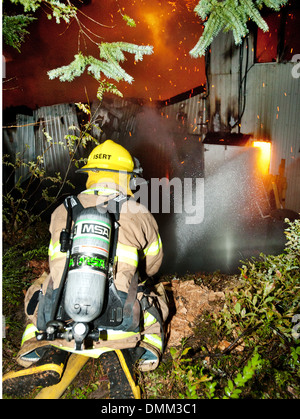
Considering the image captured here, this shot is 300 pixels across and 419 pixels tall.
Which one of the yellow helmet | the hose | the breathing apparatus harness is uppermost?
the yellow helmet

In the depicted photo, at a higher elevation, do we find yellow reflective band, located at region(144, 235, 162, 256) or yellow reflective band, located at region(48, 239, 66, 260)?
yellow reflective band, located at region(48, 239, 66, 260)

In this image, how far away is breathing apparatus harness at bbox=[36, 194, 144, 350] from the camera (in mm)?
2051

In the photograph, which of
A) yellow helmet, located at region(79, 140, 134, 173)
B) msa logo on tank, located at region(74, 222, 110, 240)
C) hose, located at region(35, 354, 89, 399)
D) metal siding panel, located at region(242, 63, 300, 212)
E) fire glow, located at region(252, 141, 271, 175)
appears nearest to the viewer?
msa logo on tank, located at region(74, 222, 110, 240)

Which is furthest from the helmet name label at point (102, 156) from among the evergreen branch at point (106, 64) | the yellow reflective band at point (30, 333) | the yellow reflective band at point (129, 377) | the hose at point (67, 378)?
the hose at point (67, 378)

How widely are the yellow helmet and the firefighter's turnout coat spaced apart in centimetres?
24

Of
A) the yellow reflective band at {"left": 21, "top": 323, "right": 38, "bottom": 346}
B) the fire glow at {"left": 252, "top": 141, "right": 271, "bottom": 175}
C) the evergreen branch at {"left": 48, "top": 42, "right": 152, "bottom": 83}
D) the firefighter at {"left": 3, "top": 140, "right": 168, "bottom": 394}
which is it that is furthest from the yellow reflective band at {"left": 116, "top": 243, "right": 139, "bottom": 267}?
the fire glow at {"left": 252, "top": 141, "right": 271, "bottom": 175}

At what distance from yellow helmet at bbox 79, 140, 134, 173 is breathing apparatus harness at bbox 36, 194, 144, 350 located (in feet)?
1.86

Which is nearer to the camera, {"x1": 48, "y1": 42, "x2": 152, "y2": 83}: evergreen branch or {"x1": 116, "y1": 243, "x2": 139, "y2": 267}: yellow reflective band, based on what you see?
{"x1": 116, "y1": 243, "x2": 139, "y2": 267}: yellow reflective band

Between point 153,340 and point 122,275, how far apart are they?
0.89m

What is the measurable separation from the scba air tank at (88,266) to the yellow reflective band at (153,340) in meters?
0.88

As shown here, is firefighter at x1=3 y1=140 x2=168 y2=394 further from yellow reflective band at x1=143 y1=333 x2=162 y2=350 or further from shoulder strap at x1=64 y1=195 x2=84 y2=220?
shoulder strap at x1=64 y1=195 x2=84 y2=220

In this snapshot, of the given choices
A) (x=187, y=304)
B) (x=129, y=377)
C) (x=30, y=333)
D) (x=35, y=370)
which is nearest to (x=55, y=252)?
(x=30, y=333)

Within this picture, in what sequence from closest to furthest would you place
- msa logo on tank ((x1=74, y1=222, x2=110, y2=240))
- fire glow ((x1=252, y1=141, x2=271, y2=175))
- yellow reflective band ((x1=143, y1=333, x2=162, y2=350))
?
msa logo on tank ((x1=74, y1=222, x2=110, y2=240)) < yellow reflective band ((x1=143, y1=333, x2=162, y2=350)) < fire glow ((x1=252, y1=141, x2=271, y2=175))

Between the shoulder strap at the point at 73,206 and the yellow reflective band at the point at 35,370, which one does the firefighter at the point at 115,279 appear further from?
the shoulder strap at the point at 73,206
